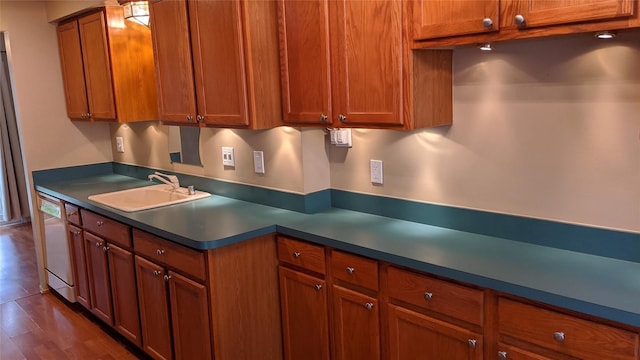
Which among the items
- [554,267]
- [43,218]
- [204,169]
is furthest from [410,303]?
[43,218]

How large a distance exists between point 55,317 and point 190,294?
1.89 metres

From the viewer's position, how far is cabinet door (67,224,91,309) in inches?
143

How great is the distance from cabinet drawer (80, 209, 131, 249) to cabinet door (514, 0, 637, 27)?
2307 millimetres

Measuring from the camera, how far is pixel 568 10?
1.60 m

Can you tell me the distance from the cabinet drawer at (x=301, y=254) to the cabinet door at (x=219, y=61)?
63cm

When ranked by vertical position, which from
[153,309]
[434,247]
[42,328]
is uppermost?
[434,247]

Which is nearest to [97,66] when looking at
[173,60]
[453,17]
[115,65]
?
[115,65]

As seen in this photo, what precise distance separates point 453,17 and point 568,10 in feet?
1.33

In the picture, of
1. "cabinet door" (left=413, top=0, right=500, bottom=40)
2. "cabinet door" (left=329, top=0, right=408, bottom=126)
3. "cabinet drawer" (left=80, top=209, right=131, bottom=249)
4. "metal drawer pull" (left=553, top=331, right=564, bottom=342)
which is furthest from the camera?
"cabinet drawer" (left=80, top=209, right=131, bottom=249)

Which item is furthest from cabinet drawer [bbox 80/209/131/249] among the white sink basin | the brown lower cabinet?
the white sink basin

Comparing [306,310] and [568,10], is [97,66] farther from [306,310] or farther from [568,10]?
[568,10]

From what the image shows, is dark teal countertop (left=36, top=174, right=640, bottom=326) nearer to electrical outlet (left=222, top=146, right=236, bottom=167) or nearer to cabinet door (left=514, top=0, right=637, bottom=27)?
electrical outlet (left=222, top=146, right=236, bottom=167)

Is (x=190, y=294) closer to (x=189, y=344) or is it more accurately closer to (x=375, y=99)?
(x=189, y=344)

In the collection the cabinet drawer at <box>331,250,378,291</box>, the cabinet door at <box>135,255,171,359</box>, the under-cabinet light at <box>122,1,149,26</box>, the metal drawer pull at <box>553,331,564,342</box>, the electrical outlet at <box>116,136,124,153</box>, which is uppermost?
the under-cabinet light at <box>122,1,149,26</box>
